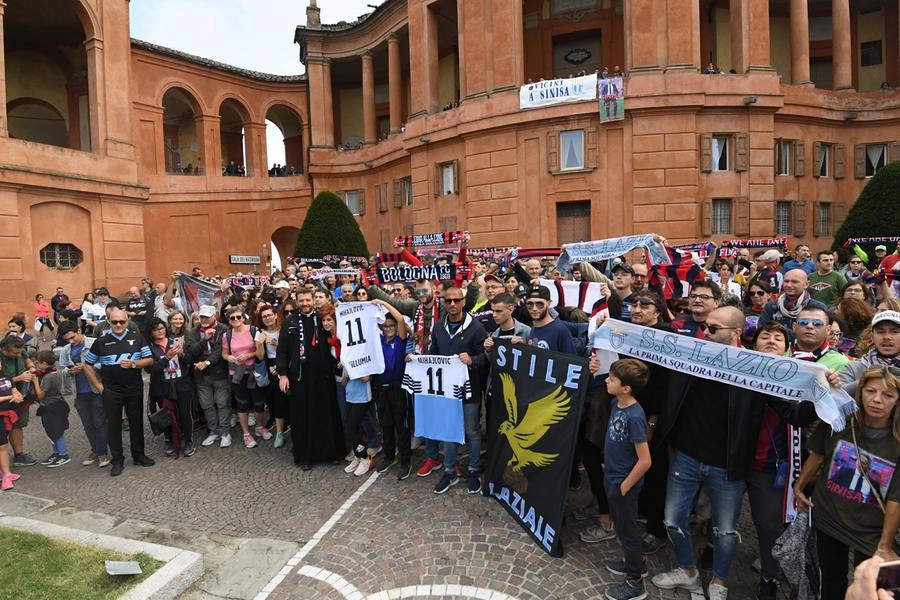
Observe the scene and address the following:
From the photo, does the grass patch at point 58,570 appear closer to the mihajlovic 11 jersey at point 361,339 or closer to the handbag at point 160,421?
the handbag at point 160,421

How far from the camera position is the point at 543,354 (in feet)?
17.0

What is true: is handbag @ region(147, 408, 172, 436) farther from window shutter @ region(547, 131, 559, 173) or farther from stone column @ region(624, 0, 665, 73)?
stone column @ region(624, 0, 665, 73)

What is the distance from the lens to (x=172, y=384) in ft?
Answer: 26.5

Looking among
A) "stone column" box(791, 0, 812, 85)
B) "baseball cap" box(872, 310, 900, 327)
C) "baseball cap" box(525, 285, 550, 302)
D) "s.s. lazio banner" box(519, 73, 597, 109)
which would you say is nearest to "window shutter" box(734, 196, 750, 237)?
"stone column" box(791, 0, 812, 85)

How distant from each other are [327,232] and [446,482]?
2408 cm

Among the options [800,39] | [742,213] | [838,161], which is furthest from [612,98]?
[838,161]

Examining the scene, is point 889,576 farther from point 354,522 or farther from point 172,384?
point 172,384

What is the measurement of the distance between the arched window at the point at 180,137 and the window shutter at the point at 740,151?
32108 millimetres

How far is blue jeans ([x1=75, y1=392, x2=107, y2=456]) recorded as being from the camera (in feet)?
25.6

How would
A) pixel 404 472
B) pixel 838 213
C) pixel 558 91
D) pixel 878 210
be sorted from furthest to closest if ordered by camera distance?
pixel 838 213 → pixel 558 91 → pixel 878 210 → pixel 404 472

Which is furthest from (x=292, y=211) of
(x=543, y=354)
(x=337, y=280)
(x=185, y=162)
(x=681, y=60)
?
(x=543, y=354)

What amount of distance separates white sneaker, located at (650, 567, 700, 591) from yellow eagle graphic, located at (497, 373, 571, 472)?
1.27 metres

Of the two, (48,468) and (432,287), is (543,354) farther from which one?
(48,468)

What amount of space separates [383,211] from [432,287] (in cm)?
2812
